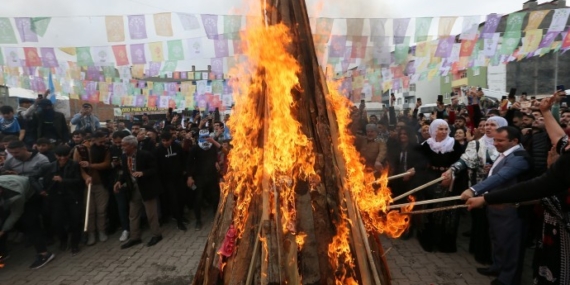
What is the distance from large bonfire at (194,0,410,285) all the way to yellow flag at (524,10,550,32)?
8.92 meters

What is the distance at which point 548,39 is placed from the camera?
9562mm

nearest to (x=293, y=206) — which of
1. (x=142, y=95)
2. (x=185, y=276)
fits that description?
(x=185, y=276)

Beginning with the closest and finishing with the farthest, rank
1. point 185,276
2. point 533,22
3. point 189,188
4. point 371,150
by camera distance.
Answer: point 185,276 → point 371,150 → point 189,188 → point 533,22

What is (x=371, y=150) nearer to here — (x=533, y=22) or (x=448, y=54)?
(x=448, y=54)

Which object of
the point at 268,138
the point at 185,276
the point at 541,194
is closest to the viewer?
the point at 541,194

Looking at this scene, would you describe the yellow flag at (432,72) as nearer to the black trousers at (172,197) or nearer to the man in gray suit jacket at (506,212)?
the man in gray suit jacket at (506,212)

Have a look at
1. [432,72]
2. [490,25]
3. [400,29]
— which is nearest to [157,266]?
[400,29]

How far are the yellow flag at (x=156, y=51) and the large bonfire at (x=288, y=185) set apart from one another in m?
7.56

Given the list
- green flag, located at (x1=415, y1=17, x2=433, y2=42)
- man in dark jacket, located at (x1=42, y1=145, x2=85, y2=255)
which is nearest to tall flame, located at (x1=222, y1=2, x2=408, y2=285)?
man in dark jacket, located at (x1=42, y1=145, x2=85, y2=255)

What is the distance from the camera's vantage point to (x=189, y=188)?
8.26 meters

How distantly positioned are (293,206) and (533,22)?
9901 mm

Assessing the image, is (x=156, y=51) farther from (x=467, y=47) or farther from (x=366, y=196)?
(x=467, y=47)

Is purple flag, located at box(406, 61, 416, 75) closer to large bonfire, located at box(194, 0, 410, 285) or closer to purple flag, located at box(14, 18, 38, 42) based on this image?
large bonfire, located at box(194, 0, 410, 285)

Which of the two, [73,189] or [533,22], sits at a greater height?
[533,22]
